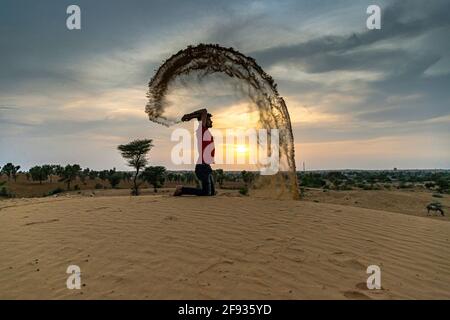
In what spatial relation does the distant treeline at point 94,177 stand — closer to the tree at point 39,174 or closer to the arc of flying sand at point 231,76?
the tree at point 39,174

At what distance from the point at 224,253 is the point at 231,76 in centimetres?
632

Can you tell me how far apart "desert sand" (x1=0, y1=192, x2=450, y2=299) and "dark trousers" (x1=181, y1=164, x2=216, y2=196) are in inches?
58.0

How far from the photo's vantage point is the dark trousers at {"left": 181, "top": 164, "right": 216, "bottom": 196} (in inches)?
405

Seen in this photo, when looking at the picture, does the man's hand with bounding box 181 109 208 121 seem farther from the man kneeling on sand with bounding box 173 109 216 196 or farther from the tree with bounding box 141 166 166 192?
the tree with bounding box 141 166 166 192

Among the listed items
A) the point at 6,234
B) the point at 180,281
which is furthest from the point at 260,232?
the point at 6,234

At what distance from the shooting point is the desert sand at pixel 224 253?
4.65 metres

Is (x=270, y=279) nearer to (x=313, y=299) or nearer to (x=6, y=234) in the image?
(x=313, y=299)

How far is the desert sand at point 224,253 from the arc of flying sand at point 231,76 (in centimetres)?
231

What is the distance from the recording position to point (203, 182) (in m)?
10.7

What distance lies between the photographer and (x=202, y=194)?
10711 millimetres

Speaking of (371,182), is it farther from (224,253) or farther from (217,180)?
(224,253)

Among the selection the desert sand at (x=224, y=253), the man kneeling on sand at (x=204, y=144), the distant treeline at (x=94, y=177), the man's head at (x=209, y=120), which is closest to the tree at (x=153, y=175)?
the distant treeline at (x=94, y=177)

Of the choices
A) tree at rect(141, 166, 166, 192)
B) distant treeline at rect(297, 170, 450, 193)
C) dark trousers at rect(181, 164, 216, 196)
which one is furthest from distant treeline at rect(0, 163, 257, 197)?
dark trousers at rect(181, 164, 216, 196)

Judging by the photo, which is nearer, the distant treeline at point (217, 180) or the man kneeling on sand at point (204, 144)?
the man kneeling on sand at point (204, 144)
